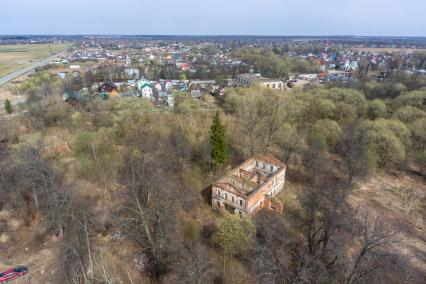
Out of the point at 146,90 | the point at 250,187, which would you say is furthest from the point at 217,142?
the point at 146,90

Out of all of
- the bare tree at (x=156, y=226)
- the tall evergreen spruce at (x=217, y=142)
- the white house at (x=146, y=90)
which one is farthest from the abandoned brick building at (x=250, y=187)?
the white house at (x=146, y=90)

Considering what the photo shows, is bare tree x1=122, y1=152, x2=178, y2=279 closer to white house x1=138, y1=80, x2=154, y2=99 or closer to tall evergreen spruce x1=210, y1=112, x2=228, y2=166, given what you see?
tall evergreen spruce x1=210, y1=112, x2=228, y2=166

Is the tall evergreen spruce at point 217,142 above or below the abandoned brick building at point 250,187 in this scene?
above

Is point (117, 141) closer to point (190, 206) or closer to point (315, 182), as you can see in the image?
point (190, 206)

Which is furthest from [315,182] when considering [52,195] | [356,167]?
[52,195]

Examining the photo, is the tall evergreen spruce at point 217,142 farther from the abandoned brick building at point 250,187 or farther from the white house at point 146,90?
the white house at point 146,90

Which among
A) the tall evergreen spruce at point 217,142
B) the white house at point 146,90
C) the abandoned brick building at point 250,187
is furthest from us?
the white house at point 146,90

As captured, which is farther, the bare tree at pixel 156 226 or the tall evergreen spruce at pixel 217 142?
the tall evergreen spruce at pixel 217 142
